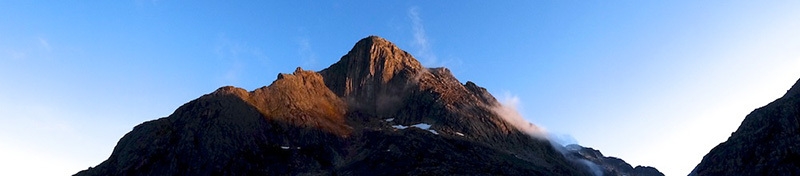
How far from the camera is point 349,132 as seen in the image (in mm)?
145000

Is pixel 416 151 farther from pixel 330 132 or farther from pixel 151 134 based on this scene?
pixel 151 134

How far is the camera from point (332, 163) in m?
122

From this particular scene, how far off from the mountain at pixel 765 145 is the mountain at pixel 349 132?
32.6 m

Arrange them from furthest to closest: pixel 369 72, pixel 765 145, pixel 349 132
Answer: pixel 369 72 < pixel 349 132 < pixel 765 145

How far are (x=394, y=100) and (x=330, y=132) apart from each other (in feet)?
110

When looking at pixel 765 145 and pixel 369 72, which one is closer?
pixel 765 145

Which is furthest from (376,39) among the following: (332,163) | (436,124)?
(332,163)

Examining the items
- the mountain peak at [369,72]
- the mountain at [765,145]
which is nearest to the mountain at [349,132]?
the mountain peak at [369,72]

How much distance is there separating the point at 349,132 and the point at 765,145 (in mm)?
88668

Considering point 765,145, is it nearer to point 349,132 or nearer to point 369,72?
point 349,132

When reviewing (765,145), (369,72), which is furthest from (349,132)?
(765,145)

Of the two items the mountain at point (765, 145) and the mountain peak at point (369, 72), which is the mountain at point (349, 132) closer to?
the mountain peak at point (369, 72)

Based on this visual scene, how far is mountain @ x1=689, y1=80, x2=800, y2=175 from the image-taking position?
93375 mm

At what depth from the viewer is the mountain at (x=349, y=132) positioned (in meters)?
116
